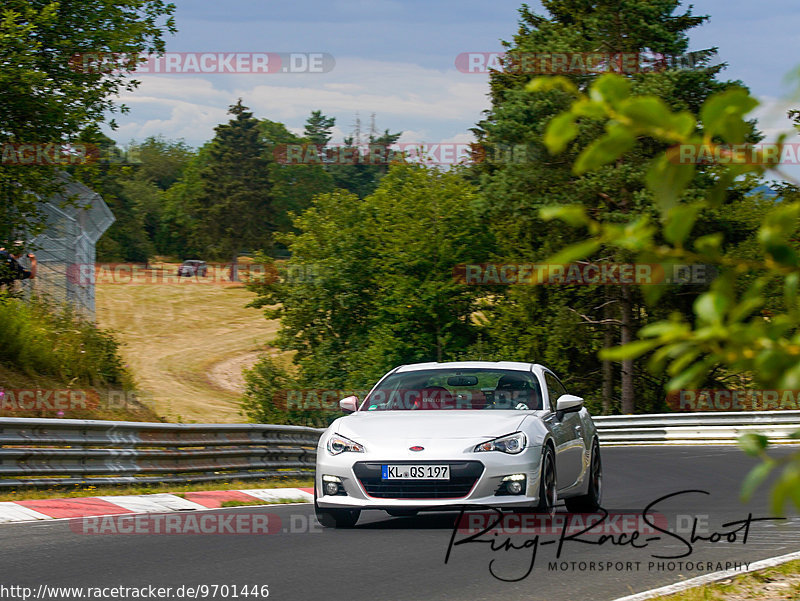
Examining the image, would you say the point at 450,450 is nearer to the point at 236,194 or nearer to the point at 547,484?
the point at 547,484

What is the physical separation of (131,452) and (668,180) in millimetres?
12762

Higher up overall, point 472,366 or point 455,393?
point 472,366

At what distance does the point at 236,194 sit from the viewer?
367 ft

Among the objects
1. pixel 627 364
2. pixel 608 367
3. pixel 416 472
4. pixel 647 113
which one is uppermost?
pixel 647 113

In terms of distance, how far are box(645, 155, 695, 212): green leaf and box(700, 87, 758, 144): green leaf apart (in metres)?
0.08

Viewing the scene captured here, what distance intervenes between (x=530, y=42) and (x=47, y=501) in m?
38.6

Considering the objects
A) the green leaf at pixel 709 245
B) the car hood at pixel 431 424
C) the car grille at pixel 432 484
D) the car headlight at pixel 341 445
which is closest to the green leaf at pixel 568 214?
the green leaf at pixel 709 245

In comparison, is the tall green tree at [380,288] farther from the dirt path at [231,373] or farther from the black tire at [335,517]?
the black tire at [335,517]

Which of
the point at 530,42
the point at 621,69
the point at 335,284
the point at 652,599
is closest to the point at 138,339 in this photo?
the point at 335,284

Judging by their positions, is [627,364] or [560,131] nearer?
[560,131]

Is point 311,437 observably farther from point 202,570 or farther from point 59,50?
point 202,570

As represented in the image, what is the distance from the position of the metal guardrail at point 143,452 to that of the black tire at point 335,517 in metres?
4.19

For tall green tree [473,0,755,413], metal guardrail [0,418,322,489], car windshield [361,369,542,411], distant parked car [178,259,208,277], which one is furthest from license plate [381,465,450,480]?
distant parked car [178,259,208,277]

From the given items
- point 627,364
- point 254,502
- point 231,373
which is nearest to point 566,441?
point 254,502
